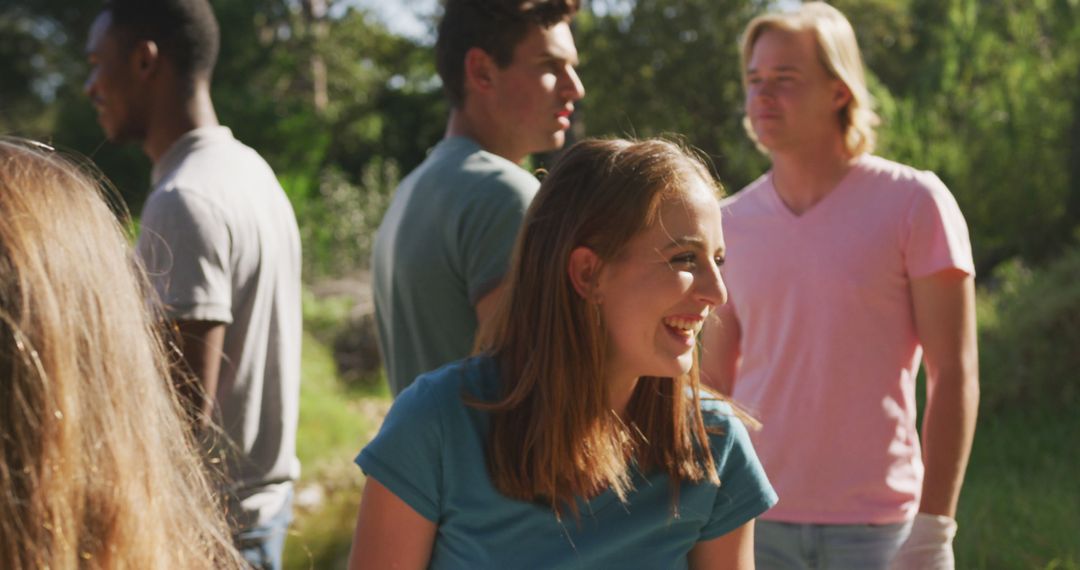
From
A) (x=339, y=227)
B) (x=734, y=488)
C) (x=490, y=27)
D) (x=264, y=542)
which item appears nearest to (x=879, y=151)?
(x=339, y=227)

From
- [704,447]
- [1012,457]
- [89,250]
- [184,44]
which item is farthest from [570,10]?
[1012,457]

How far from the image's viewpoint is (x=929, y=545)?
2.67m

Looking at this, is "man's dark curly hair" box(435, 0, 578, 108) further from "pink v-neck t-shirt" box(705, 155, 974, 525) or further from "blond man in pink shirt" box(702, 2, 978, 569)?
"pink v-neck t-shirt" box(705, 155, 974, 525)

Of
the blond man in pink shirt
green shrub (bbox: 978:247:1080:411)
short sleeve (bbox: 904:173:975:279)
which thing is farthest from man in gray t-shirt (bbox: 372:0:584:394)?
green shrub (bbox: 978:247:1080:411)

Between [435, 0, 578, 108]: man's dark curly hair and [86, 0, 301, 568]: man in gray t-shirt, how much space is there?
508 millimetres

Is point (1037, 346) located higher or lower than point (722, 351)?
lower

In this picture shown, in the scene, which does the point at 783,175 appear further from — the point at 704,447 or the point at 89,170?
the point at 89,170

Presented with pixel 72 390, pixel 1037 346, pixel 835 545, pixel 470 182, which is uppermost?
pixel 72 390

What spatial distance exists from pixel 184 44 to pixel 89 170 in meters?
1.75

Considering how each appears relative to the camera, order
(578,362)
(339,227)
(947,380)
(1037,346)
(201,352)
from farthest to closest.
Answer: (339,227) → (1037,346) → (947,380) → (201,352) → (578,362)

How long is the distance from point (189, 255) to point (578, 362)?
1.04 meters

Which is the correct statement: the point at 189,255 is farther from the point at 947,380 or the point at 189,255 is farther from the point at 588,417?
the point at 947,380

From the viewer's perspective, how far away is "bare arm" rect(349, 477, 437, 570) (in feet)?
6.22

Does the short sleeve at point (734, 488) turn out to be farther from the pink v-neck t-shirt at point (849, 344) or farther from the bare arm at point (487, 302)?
the pink v-neck t-shirt at point (849, 344)
